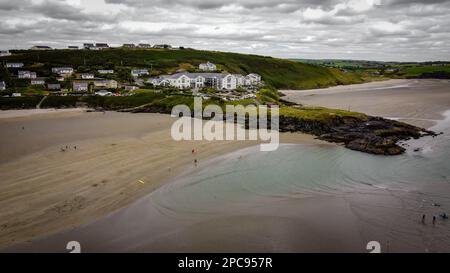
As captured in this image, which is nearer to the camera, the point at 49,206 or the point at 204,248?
the point at 204,248

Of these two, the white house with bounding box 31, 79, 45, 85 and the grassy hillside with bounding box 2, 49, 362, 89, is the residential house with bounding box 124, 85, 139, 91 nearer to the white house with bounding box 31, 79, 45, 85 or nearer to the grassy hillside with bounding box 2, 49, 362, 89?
the grassy hillside with bounding box 2, 49, 362, 89

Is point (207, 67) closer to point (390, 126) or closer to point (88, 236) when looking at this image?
point (390, 126)

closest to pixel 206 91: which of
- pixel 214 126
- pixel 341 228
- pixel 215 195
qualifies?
pixel 214 126

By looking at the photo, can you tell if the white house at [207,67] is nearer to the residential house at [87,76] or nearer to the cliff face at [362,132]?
the residential house at [87,76]

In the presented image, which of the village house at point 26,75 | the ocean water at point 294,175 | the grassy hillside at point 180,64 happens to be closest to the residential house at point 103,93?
the grassy hillside at point 180,64

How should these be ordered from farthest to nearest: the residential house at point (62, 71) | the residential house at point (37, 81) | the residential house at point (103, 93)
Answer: the residential house at point (62, 71) < the residential house at point (37, 81) < the residential house at point (103, 93)

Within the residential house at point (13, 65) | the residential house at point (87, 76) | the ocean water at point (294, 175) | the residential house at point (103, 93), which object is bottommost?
the ocean water at point (294, 175)

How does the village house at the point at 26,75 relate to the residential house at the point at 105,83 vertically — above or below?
above
